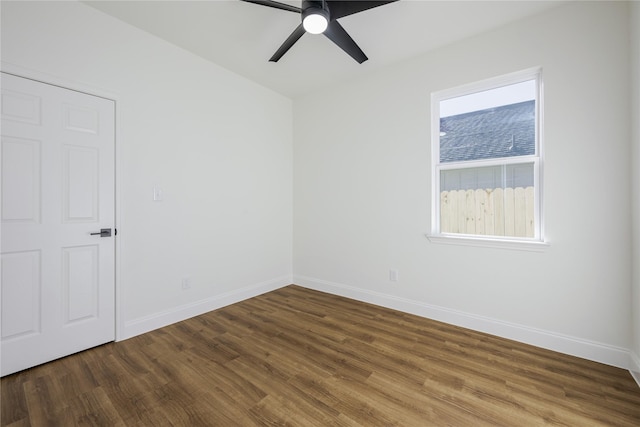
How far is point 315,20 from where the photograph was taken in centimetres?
186

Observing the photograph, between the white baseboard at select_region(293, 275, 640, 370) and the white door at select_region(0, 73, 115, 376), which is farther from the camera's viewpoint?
the white baseboard at select_region(293, 275, 640, 370)

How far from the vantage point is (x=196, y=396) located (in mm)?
1686

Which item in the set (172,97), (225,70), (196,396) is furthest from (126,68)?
(196,396)

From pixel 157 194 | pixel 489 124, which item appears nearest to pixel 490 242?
pixel 489 124

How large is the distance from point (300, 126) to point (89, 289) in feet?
10.3

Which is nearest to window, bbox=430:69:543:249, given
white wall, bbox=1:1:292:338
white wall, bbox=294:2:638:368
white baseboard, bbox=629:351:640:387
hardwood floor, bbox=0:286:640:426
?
white wall, bbox=294:2:638:368

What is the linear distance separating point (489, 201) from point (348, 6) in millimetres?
2099

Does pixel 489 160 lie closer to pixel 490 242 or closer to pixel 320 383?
pixel 490 242

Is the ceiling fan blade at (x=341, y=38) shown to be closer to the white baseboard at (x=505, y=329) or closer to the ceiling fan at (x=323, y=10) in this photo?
the ceiling fan at (x=323, y=10)

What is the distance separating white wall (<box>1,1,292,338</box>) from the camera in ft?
7.02

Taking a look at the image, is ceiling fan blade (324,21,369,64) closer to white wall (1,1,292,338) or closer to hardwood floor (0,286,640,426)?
white wall (1,1,292,338)

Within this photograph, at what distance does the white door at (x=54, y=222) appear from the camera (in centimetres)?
190

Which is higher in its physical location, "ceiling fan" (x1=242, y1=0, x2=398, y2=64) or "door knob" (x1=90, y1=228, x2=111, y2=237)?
"ceiling fan" (x1=242, y1=0, x2=398, y2=64)

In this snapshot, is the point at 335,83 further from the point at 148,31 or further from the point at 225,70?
the point at 148,31
